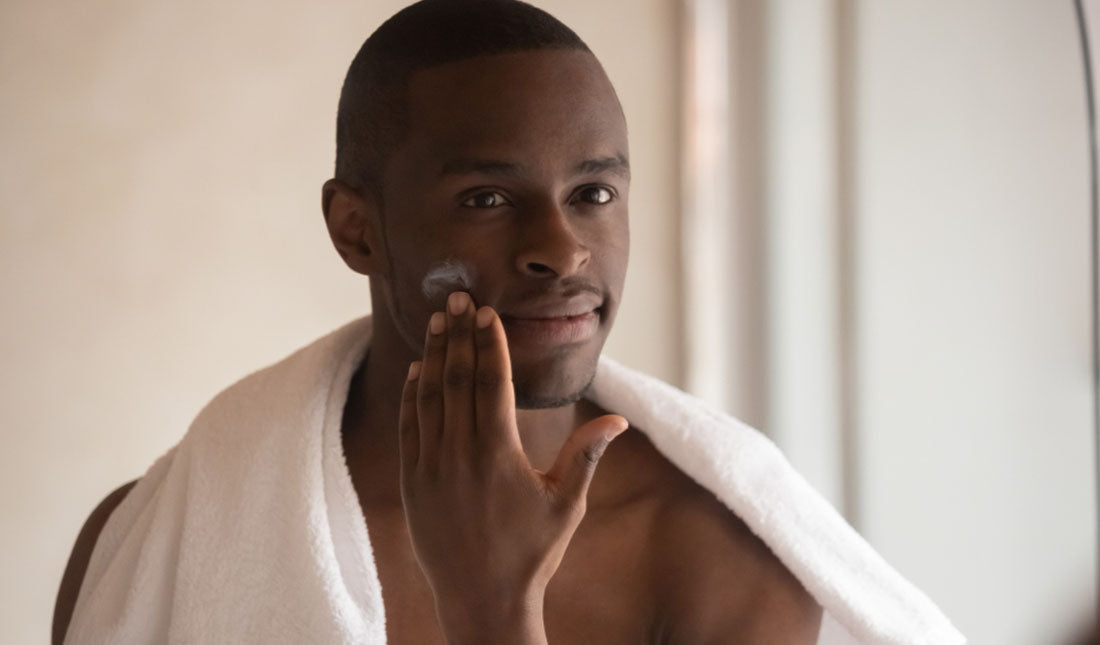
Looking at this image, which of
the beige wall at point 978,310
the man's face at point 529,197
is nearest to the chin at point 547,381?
the man's face at point 529,197

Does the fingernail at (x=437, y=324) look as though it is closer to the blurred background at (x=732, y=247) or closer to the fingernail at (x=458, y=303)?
the fingernail at (x=458, y=303)

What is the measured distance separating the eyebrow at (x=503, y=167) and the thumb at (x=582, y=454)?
0.69 feet

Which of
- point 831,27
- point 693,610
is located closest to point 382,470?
point 693,610

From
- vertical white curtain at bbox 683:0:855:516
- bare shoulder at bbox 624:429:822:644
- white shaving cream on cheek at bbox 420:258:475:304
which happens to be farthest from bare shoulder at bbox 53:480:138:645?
vertical white curtain at bbox 683:0:855:516

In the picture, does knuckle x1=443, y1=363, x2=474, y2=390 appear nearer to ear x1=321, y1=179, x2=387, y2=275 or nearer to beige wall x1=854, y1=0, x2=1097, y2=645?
ear x1=321, y1=179, x2=387, y2=275

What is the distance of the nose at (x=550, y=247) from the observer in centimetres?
72

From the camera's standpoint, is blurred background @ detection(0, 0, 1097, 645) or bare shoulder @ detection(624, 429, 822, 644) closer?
bare shoulder @ detection(624, 429, 822, 644)

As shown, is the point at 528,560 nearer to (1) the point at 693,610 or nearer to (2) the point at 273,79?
(1) the point at 693,610

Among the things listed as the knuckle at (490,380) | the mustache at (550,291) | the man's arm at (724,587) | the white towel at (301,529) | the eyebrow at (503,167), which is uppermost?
the eyebrow at (503,167)

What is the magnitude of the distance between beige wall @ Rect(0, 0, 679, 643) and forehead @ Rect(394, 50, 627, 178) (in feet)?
1.62

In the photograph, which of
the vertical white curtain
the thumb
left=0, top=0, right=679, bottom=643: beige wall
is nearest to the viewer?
the thumb

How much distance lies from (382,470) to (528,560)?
306 mm

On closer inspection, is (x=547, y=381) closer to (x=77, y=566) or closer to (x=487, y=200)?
(x=487, y=200)

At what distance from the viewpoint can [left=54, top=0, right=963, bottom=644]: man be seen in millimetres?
603
